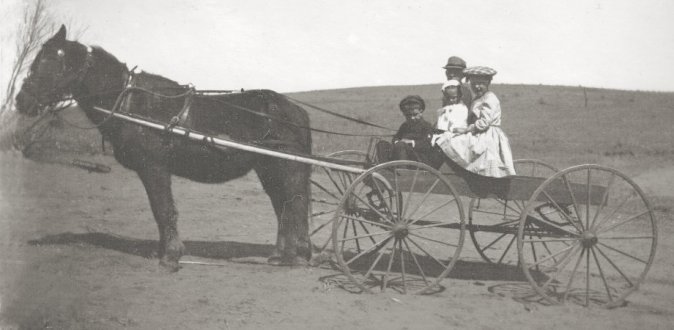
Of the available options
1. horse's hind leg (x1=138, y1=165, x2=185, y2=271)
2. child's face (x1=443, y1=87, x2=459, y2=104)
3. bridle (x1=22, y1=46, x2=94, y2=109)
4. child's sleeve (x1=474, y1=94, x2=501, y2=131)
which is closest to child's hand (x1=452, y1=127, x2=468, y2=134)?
child's sleeve (x1=474, y1=94, x2=501, y2=131)

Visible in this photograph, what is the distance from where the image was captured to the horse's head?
736 centimetres

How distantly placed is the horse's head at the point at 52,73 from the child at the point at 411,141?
394 centimetres

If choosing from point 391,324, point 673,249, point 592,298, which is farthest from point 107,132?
point 673,249

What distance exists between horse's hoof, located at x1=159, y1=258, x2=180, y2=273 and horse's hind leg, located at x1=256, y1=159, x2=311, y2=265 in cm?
126

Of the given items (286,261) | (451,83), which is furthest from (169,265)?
(451,83)

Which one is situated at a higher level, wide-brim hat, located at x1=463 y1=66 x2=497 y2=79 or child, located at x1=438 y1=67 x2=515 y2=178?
wide-brim hat, located at x1=463 y1=66 x2=497 y2=79

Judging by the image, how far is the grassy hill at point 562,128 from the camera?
23.7 m

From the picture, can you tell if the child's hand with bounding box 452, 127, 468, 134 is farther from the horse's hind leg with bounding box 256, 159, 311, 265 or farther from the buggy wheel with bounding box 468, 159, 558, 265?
the horse's hind leg with bounding box 256, 159, 311, 265

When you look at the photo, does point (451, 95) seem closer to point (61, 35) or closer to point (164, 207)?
point (164, 207)

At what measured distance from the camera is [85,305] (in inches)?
231

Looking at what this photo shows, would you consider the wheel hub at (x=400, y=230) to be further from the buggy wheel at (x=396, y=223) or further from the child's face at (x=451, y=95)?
the child's face at (x=451, y=95)

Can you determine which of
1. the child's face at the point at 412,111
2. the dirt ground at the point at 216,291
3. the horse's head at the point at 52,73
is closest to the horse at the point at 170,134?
the horse's head at the point at 52,73

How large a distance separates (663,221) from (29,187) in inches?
541

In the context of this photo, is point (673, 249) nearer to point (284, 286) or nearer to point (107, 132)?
point (284, 286)
